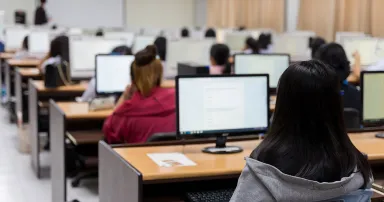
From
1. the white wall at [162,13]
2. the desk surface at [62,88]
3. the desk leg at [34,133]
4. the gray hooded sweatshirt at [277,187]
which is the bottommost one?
the desk leg at [34,133]

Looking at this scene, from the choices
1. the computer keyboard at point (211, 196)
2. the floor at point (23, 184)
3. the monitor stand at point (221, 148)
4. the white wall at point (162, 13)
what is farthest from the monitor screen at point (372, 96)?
the white wall at point (162, 13)

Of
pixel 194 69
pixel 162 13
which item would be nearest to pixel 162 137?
pixel 194 69

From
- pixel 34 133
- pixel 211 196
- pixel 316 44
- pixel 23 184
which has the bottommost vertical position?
pixel 23 184

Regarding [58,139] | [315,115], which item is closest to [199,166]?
[315,115]

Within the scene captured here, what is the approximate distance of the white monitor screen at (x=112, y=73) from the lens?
5.37 m

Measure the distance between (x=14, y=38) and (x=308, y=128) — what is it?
996 cm

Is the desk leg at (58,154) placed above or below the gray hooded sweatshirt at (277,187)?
below

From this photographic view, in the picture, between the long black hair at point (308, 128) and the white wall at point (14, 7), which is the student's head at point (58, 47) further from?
the white wall at point (14, 7)

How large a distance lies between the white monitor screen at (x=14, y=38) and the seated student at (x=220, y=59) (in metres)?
5.50

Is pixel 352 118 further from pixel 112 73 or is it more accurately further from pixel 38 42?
pixel 38 42

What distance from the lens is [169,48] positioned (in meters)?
7.36

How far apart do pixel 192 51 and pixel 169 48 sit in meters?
0.29

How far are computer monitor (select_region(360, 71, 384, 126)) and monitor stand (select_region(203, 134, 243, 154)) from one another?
34.1 inches

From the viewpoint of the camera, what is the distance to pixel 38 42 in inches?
364
